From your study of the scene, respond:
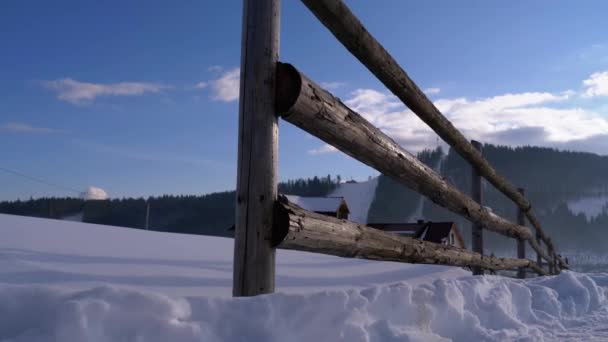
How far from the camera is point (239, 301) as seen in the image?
4.40 feet

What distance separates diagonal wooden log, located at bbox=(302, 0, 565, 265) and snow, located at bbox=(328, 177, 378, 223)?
10859cm

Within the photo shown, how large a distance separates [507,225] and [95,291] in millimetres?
4877

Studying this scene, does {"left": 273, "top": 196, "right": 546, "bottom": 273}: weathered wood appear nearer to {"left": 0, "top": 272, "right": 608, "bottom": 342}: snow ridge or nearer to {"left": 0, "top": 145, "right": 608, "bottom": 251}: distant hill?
{"left": 0, "top": 272, "right": 608, "bottom": 342}: snow ridge

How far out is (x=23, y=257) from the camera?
453 centimetres

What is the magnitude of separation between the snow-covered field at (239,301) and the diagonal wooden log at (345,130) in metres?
0.62

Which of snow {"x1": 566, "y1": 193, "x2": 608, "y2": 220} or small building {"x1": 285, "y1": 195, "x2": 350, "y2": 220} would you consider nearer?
small building {"x1": 285, "y1": 195, "x2": 350, "y2": 220}

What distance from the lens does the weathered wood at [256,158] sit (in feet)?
5.13

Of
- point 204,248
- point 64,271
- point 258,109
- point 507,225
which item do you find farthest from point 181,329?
point 204,248

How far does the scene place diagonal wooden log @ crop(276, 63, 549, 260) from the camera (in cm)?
159

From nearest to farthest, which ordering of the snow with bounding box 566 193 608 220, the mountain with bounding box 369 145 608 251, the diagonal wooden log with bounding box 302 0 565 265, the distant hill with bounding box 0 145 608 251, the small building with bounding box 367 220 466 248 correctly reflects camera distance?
the diagonal wooden log with bounding box 302 0 565 265
the small building with bounding box 367 220 466 248
the distant hill with bounding box 0 145 608 251
the mountain with bounding box 369 145 608 251
the snow with bounding box 566 193 608 220

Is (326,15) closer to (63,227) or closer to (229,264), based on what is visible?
(229,264)

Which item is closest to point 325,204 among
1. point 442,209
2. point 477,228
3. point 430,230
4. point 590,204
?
point 430,230

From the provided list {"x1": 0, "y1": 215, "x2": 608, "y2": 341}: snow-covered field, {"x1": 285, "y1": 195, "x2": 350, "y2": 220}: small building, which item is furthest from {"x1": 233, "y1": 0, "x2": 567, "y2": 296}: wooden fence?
{"x1": 285, "y1": 195, "x2": 350, "y2": 220}: small building

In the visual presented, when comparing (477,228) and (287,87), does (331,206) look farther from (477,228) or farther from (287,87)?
(287,87)
